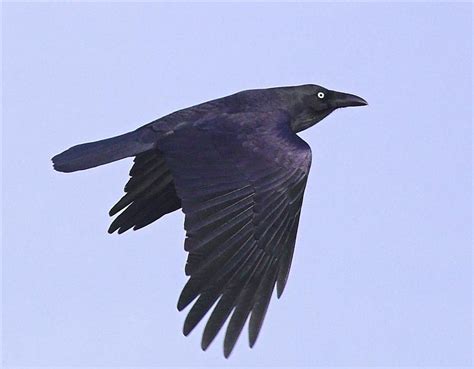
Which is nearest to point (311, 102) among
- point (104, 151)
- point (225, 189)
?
point (104, 151)

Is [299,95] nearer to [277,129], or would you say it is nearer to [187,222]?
[277,129]

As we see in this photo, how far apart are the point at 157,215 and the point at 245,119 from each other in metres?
1.38

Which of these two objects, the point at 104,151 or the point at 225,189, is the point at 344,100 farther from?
the point at 225,189

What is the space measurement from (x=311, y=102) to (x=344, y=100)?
1.49ft

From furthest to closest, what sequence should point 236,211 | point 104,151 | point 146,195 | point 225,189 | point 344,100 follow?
point 344,100, point 146,195, point 104,151, point 225,189, point 236,211

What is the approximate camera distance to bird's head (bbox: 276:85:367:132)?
587 inches

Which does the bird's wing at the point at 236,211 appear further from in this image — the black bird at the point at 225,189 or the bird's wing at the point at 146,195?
the bird's wing at the point at 146,195

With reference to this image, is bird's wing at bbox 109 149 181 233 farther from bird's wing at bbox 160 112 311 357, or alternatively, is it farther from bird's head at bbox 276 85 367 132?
bird's head at bbox 276 85 367 132

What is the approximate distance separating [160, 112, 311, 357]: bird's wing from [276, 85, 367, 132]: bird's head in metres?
1.20

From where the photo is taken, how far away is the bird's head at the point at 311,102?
48.9 feet

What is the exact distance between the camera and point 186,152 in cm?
1312

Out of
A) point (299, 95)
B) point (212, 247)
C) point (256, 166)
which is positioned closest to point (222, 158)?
point (256, 166)

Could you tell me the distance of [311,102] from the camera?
1513cm

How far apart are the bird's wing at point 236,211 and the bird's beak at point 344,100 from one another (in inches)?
69.4
